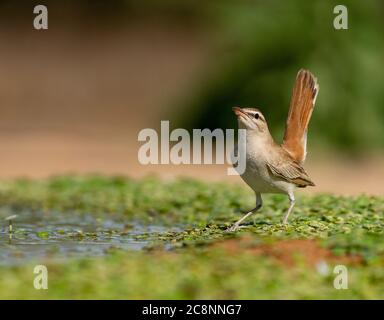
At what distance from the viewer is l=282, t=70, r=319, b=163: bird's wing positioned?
29.5 feet

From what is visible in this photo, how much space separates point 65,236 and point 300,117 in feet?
8.89

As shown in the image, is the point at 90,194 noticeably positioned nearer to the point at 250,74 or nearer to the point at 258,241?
the point at 258,241

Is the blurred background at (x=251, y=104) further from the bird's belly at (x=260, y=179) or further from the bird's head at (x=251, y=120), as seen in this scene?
the bird's head at (x=251, y=120)

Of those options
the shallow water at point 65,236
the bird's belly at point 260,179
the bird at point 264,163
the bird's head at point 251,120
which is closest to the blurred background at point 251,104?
the shallow water at point 65,236

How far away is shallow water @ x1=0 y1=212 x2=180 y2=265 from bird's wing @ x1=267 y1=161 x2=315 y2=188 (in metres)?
1.25

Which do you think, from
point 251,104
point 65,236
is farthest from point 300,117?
point 251,104

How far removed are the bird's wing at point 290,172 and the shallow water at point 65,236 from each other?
4.12 feet

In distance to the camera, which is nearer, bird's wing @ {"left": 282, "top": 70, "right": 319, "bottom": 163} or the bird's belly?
the bird's belly

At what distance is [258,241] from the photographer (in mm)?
7254

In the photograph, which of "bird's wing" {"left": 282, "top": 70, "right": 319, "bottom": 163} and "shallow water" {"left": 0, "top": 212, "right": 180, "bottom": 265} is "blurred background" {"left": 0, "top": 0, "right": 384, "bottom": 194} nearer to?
"bird's wing" {"left": 282, "top": 70, "right": 319, "bottom": 163}

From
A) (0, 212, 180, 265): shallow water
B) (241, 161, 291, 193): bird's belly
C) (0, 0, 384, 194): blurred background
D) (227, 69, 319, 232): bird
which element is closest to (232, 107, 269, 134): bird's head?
(227, 69, 319, 232): bird

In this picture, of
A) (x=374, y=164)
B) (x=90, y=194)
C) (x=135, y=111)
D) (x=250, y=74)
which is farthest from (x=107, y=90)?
(x=90, y=194)

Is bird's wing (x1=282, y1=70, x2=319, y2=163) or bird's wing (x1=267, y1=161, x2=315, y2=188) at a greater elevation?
bird's wing (x1=282, y1=70, x2=319, y2=163)
